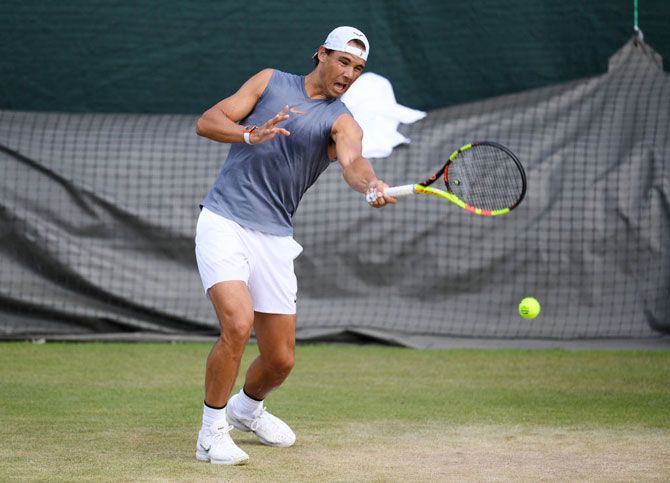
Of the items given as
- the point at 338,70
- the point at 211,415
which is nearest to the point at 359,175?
the point at 338,70

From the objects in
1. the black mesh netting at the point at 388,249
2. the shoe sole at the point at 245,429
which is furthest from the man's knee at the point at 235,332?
the black mesh netting at the point at 388,249

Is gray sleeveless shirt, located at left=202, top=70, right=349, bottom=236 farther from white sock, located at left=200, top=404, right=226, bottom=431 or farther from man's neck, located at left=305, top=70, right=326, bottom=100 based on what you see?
white sock, located at left=200, top=404, right=226, bottom=431

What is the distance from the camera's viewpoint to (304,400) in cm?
565

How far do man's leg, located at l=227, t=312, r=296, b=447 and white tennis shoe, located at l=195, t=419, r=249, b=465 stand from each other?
0.32m

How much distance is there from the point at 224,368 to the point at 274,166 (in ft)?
2.63

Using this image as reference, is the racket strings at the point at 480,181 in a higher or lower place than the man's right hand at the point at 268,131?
lower

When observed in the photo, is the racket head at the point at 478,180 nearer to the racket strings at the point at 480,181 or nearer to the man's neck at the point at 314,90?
the racket strings at the point at 480,181

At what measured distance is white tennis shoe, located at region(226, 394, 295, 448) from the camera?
4562 mm

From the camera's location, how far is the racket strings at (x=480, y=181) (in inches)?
188

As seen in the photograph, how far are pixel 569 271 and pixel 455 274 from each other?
28.7 inches

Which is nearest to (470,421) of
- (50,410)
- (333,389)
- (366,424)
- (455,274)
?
(366,424)

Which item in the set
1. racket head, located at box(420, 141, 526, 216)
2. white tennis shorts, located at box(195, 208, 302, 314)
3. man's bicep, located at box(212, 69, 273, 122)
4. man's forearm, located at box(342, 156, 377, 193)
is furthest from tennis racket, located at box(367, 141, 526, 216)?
man's bicep, located at box(212, 69, 273, 122)

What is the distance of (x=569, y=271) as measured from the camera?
24.9ft

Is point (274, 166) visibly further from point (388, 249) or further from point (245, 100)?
point (388, 249)
